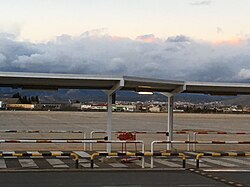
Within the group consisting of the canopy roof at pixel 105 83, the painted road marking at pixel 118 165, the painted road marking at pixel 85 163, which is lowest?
the painted road marking at pixel 118 165

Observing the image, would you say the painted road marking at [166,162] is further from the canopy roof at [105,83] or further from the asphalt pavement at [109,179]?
the canopy roof at [105,83]

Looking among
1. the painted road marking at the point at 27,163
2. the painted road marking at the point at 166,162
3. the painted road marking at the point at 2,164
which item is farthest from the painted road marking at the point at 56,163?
the painted road marking at the point at 166,162

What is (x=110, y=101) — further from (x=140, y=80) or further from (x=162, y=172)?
(x=162, y=172)

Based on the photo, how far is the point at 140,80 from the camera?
18.5 meters

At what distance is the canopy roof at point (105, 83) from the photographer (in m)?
17.3

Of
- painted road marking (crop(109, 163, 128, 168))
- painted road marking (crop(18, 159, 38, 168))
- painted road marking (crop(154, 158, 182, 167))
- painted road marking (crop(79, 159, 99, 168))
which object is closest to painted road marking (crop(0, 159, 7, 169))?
painted road marking (crop(18, 159, 38, 168))

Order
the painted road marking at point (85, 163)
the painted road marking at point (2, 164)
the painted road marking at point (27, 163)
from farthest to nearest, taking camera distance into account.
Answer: the painted road marking at point (85, 163), the painted road marking at point (27, 163), the painted road marking at point (2, 164)

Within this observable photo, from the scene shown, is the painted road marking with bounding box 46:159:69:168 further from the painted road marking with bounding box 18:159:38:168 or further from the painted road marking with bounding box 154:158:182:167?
the painted road marking with bounding box 154:158:182:167

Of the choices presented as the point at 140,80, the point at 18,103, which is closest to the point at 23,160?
the point at 140,80

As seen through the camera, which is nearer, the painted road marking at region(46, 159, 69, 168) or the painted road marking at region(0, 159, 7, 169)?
the painted road marking at region(0, 159, 7, 169)

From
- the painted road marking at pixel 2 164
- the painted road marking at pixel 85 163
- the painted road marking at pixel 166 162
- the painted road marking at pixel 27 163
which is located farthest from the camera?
the painted road marking at pixel 166 162

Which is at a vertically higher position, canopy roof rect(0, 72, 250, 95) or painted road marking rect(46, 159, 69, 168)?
canopy roof rect(0, 72, 250, 95)

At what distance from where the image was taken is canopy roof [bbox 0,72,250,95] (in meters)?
17.3

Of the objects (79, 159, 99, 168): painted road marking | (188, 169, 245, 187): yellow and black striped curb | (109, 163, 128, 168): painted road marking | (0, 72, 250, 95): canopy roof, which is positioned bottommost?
(188, 169, 245, 187): yellow and black striped curb
